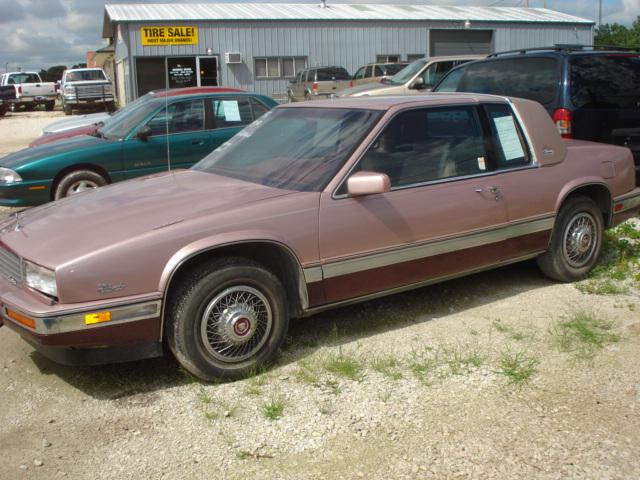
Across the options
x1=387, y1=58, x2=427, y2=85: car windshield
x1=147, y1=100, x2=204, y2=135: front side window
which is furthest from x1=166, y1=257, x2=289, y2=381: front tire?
x1=387, y1=58, x2=427, y2=85: car windshield

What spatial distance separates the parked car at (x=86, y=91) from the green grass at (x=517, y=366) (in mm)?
26848

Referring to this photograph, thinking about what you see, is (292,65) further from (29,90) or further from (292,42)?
(29,90)

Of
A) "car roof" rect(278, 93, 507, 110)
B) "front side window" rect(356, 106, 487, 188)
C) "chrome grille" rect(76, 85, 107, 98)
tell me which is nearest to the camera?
"front side window" rect(356, 106, 487, 188)

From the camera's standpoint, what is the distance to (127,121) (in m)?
9.26

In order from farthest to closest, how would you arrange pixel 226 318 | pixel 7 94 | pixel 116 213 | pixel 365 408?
1. pixel 7 94
2. pixel 116 213
3. pixel 226 318
4. pixel 365 408

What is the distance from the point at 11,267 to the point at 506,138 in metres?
3.45

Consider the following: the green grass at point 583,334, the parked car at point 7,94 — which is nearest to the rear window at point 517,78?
the green grass at point 583,334

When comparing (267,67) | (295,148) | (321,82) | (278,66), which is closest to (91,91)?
(267,67)

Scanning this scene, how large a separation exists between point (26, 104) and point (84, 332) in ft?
115

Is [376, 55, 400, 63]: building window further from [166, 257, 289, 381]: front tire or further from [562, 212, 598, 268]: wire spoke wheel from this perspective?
[166, 257, 289, 381]: front tire

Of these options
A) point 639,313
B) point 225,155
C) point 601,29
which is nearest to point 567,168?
point 639,313

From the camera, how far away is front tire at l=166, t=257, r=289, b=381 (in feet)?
12.2

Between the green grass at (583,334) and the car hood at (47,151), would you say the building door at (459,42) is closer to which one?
the car hood at (47,151)

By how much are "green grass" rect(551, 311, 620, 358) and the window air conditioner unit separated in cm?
2533
